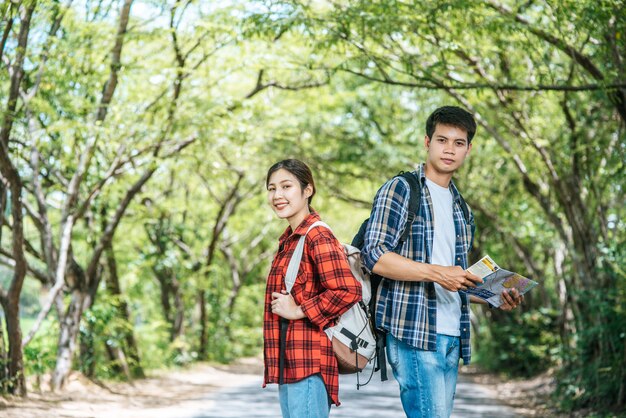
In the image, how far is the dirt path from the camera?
10.2 metres

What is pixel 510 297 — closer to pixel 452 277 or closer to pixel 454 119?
pixel 452 277

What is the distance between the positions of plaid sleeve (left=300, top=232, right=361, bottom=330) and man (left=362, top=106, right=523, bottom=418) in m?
0.13

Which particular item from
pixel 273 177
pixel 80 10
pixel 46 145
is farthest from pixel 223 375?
pixel 273 177

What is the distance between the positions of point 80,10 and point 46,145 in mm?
1938

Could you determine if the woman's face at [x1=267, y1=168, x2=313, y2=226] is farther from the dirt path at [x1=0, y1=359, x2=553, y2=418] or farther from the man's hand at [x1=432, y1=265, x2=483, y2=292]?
the dirt path at [x1=0, y1=359, x2=553, y2=418]

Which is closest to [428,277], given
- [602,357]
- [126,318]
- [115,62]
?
[602,357]

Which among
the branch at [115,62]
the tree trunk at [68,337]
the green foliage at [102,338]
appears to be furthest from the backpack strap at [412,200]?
the green foliage at [102,338]

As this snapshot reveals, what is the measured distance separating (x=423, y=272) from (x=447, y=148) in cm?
66

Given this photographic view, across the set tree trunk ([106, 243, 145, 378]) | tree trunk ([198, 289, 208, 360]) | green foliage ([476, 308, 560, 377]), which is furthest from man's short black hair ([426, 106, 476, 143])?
tree trunk ([198, 289, 208, 360])

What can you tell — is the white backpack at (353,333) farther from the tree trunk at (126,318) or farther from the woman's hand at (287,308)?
the tree trunk at (126,318)

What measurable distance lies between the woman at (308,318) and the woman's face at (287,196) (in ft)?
0.28

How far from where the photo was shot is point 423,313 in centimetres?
361

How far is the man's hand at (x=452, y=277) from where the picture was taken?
348 centimetres

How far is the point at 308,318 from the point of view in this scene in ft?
12.1
